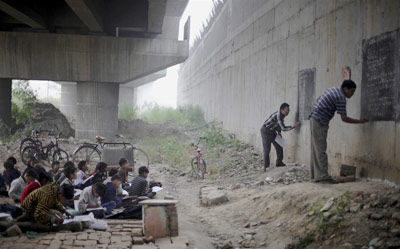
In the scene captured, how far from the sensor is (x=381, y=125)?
668cm

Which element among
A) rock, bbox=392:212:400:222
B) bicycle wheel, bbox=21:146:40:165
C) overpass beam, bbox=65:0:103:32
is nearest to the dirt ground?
rock, bbox=392:212:400:222

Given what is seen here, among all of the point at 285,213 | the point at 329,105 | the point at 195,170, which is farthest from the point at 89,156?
the point at 329,105

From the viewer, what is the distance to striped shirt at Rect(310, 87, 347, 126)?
721 cm

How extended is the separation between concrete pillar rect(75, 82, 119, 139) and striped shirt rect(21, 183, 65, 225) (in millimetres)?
11944

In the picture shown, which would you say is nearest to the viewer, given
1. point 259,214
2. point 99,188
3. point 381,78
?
point 381,78

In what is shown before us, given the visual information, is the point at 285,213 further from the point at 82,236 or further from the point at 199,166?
the point at 199,166

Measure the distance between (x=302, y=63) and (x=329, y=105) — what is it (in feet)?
9.06

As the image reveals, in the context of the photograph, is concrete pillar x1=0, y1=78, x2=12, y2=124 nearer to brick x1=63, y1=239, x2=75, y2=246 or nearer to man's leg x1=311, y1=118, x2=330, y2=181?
brick x1=63, y1=239, x2=75, y2=246

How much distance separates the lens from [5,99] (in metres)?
18.7

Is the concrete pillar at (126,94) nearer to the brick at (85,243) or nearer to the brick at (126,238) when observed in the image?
the brick at (126,238)

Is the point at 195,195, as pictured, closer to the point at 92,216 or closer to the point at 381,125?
the point at 92,216

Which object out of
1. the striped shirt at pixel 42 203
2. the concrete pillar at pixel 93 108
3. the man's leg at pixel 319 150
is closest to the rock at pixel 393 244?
the man's leg at pixel 319 150

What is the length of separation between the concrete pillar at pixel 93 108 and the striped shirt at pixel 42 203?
11.9 meters

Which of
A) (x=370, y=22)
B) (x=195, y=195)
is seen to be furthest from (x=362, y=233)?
(x=195, y=195)
